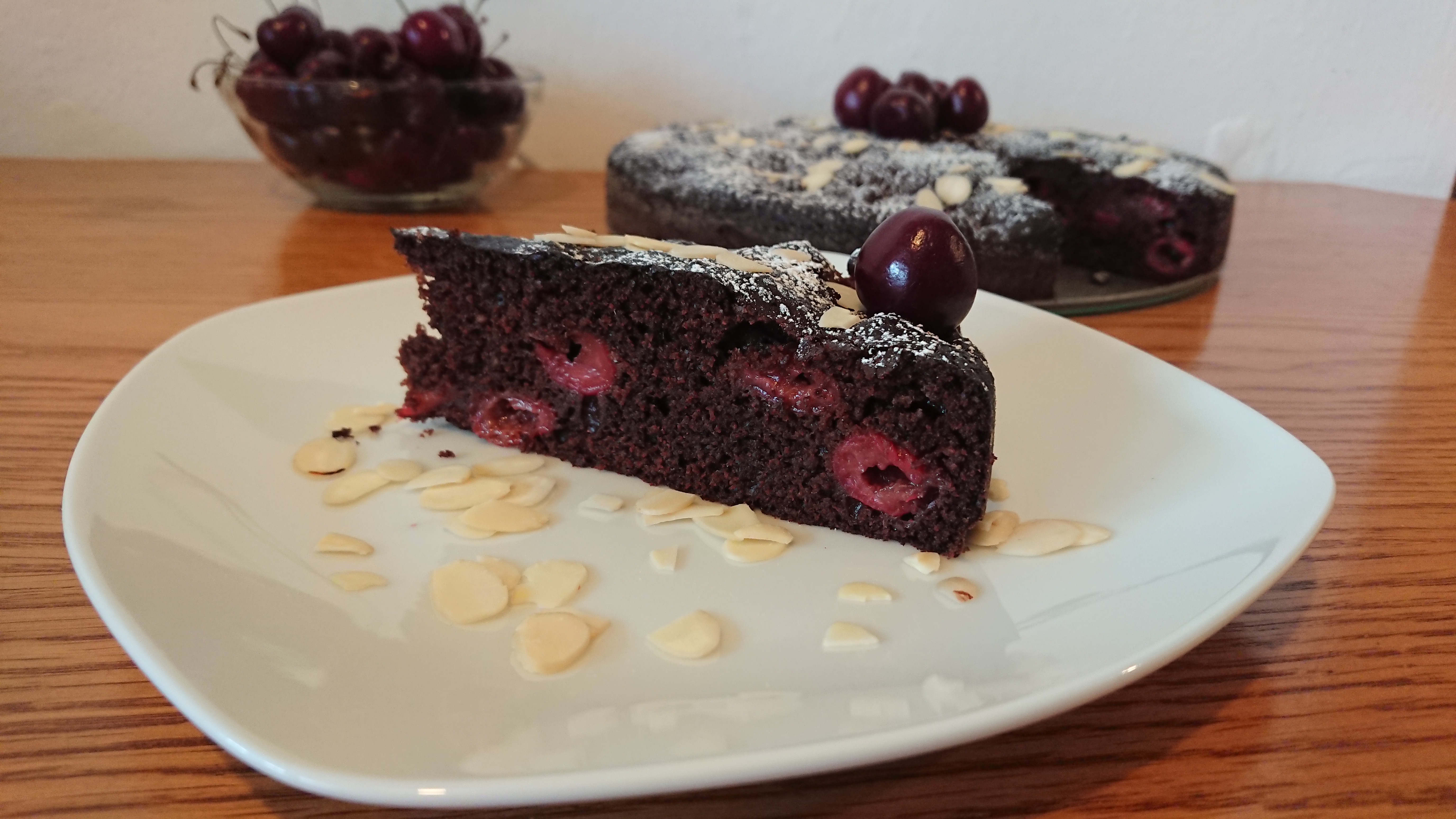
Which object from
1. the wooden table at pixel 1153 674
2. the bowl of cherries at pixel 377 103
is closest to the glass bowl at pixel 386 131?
the bowl of cherries at pixel 377 103

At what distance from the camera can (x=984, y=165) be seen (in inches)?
93.2

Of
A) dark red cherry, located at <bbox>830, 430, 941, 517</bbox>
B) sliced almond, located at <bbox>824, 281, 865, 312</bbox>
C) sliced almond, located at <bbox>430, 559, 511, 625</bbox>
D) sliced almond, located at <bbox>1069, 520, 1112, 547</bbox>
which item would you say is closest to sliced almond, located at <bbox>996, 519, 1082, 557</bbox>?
sliced almond, located at <bbox>1069, 520, 1112, 547</bbox>

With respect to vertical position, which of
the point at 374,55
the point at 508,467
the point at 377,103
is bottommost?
the point at 508,467

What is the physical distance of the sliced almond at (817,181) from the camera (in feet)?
7.17

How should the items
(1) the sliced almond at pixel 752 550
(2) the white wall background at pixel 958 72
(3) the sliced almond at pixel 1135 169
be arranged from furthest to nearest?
(2) the white wall background at pixel 958 72 → (3) the sliced almond at pixel 1135 169 → (1) the sliced almond at pixel 752 550

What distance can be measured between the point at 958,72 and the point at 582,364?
2.57 m

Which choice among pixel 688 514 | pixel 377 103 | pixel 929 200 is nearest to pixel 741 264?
pixel 688 514

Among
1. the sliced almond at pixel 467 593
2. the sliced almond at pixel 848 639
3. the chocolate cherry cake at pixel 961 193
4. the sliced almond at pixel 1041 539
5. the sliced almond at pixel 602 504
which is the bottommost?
the sliced almond at pixel 602 504

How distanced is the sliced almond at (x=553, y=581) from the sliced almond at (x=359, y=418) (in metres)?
0.46

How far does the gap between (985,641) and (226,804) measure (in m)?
0.67

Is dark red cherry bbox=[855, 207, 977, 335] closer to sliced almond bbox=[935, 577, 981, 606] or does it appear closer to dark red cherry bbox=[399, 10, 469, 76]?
sliced almond bbox=[935, 577, 981, 606]

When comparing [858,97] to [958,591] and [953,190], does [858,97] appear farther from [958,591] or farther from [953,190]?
[958,591]

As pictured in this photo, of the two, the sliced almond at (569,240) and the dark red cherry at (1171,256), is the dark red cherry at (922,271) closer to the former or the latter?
the sliced almond at (569,240)

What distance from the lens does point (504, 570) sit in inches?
41.8
